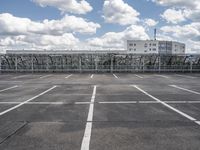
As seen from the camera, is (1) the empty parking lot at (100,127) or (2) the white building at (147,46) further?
(2) the white building at (147,46)

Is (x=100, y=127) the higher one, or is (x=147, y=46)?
(x=147, y=46)

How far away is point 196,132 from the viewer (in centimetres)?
434

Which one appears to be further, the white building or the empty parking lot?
the white building

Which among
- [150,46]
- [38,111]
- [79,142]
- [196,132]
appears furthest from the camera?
[150,46]

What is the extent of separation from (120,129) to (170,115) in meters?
1.88

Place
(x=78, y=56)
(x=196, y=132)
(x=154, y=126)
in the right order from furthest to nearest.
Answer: (x=78, y=56) → (x=154, y=126) → (x=196, y=132)

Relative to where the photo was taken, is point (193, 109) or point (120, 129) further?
point (193, 109)

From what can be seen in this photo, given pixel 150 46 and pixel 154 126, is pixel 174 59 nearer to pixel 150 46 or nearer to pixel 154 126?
pixel 154 126

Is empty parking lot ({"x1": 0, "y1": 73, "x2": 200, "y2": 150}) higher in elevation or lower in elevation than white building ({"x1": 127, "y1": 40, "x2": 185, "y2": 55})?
lower

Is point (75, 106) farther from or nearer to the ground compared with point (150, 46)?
nearer to the ground

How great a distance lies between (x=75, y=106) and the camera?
695 centimetres

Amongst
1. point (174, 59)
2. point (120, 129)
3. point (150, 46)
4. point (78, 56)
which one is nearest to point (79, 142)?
point (120, 129)

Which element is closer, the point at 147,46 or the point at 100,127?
the point at 100,127

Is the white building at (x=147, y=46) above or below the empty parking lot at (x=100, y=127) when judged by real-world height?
above
